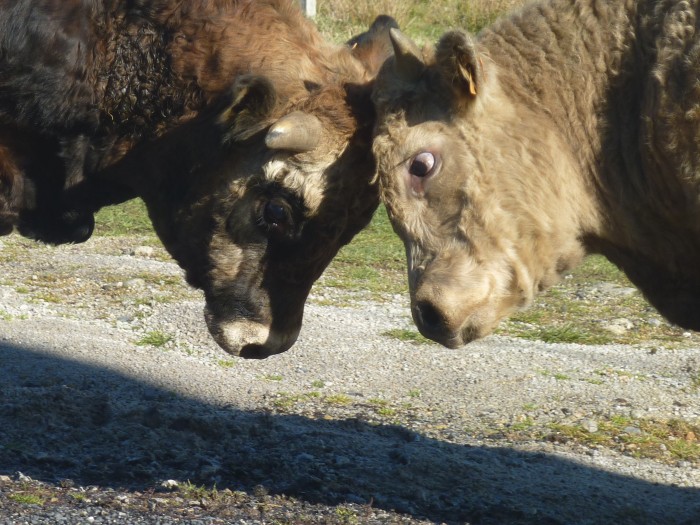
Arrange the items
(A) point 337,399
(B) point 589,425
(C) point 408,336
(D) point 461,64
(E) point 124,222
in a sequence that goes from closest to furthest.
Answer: (D) point 461,64, (B) point 589,425, (A) point 337,399, (C) point 408,336, (E) point 124,222

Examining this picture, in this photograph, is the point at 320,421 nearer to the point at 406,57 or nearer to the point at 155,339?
the point at 155,339

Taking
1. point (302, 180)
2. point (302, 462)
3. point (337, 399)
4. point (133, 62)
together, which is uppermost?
point (133, 62)

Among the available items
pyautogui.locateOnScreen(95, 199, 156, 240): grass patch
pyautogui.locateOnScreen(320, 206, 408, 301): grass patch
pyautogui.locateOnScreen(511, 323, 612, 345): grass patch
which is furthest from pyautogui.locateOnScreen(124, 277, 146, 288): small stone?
pyautogui.locateOnScreen(511, 323, 612, 345): grass patch

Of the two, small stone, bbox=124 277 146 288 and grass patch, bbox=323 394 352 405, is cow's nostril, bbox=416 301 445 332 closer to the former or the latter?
grass patch, bbox=323 394 352 405

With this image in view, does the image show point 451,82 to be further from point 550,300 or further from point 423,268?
point 550,300

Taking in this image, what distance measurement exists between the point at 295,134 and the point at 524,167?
39.3 inches

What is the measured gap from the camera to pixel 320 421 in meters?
6.54

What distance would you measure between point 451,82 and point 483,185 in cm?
42

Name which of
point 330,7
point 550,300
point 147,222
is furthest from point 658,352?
point 330,7

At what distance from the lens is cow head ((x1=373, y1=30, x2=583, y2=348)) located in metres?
4.70

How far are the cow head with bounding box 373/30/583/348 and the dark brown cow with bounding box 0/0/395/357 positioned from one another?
460 millimetres

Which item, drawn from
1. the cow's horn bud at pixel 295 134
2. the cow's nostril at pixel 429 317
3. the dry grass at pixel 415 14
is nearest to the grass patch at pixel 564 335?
the cow's horn bud at pixel 295 134

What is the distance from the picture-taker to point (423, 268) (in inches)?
187

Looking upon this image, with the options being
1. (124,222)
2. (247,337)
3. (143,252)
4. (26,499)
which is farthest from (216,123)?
(124,222)
